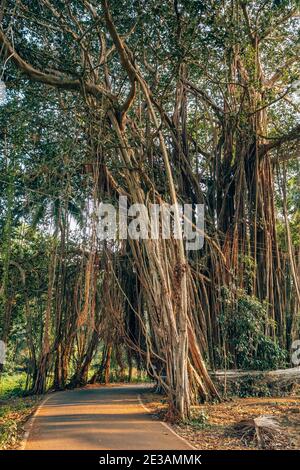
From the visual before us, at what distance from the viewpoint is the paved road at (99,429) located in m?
4.23

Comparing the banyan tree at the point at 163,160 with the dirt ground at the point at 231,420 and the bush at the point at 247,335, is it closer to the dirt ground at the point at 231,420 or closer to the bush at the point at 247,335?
the bush at the point at 247,335

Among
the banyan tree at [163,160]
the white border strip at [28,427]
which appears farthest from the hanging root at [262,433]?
the white border strip at [28,427]

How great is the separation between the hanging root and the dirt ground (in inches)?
0.4

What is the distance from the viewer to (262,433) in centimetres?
440

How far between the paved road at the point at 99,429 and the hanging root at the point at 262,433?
1.92 feet

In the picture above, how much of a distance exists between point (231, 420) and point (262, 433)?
98 cm

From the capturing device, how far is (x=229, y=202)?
29.1 feet

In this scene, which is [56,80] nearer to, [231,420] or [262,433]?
[231,420]

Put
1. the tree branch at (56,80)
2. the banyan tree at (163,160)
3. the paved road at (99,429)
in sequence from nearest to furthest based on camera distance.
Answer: the paved road at (99,429)
the tree branch at (56,80)
the banyan tree at (163,160)

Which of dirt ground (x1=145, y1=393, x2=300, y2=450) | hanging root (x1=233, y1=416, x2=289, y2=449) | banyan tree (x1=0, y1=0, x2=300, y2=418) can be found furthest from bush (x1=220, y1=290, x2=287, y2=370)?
hanging root (x1=233, y1=416, x2=289, y2=449)

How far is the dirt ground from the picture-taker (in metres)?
4.31

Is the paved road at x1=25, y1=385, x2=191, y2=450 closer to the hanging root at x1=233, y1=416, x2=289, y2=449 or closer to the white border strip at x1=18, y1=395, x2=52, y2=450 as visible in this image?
the white border strip at x1=18, y1=395, x2=52, y2=450

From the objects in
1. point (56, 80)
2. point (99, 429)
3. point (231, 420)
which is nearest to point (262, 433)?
point (231, 420)
